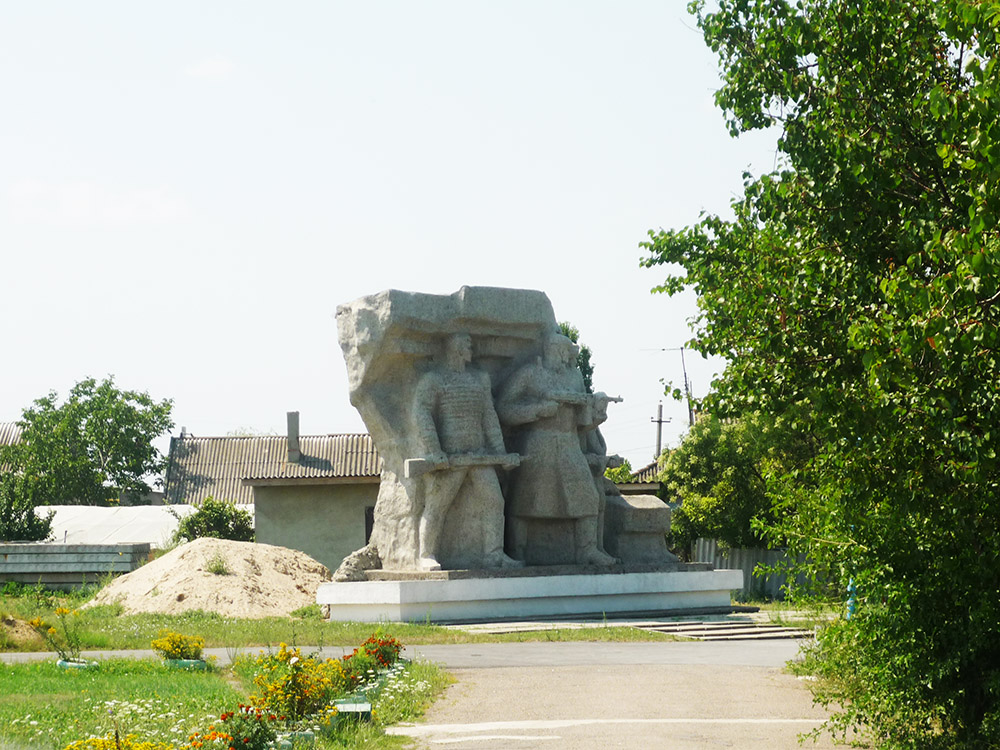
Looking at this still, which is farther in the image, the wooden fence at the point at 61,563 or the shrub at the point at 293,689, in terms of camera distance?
the wooden fence at the point at 61,563

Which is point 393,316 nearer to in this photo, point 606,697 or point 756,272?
point 606,697

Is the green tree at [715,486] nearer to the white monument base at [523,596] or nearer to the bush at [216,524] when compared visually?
the white monument base at [523,596]

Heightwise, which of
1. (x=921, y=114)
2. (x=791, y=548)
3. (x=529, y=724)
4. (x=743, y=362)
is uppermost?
(x=921, y=114)

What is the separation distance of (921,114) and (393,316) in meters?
9.99

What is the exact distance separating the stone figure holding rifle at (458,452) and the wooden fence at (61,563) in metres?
7.01

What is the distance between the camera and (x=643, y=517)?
17406 mm

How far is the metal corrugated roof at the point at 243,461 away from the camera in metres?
35.3

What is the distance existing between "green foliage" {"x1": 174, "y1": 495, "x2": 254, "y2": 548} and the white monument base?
29.4 ft

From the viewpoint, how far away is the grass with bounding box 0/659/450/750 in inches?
272

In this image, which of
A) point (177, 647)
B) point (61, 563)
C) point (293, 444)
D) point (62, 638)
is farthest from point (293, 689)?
point (293, 444)

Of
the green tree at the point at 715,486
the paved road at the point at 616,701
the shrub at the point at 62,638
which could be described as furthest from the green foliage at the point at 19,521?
the paved road at the point at 616,701

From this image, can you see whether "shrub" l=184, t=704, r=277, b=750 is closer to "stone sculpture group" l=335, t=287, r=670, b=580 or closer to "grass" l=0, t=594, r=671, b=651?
"grass" l=0, t=594, r=671, b=651

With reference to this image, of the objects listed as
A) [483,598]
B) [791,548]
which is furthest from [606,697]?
[483,598]

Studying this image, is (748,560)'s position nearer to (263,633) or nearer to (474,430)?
(474,430)
